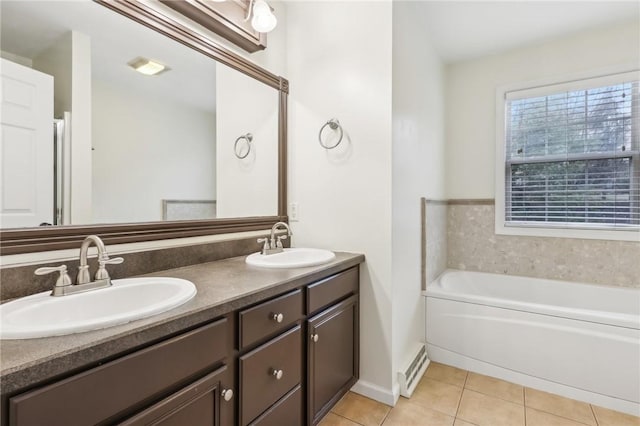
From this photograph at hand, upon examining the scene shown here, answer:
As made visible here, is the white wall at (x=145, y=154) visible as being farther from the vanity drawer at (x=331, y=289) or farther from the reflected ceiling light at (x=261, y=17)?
the vanity drawer at (x=331, y=289)

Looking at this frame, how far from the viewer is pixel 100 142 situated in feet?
4.04

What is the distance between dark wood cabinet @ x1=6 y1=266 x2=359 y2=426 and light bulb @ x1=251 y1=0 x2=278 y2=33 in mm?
1412

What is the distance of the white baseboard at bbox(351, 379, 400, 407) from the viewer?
5.86ft

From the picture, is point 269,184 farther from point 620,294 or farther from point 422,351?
point 620,294

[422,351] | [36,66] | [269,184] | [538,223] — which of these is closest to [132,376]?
[36,66]

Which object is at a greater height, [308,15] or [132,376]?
[308,15]

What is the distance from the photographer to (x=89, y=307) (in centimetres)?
99

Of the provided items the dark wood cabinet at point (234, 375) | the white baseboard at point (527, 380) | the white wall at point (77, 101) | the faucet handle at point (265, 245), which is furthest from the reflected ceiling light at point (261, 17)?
the white baseboard at point (527, 380)

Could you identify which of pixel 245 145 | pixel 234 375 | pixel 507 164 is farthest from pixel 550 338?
pixel 245 145

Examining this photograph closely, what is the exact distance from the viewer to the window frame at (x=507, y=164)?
2377 mm

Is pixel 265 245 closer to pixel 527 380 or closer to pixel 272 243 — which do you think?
pixel 272 243

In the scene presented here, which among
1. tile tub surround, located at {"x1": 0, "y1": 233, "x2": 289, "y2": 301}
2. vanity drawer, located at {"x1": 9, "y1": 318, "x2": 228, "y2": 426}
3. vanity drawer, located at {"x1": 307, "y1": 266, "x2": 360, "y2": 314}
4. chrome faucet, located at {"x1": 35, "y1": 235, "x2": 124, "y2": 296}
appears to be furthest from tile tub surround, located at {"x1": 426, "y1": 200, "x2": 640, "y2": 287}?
chrome faucet, located at {"x1": 35, "y1": 235, "x2": 124, "y2": 296}

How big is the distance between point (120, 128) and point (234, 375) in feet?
3.59

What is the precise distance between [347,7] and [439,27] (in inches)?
37.6
